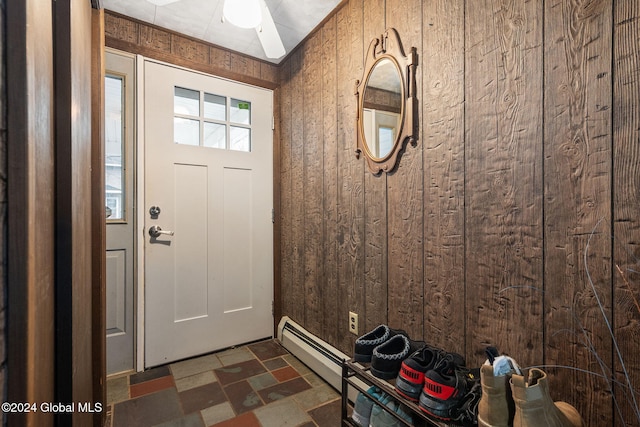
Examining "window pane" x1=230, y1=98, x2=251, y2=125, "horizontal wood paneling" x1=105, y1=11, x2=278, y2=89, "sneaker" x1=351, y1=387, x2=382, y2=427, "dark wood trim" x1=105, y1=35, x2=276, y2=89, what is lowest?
"sneaker" x1=351, y1=387, x2=382, y2=427

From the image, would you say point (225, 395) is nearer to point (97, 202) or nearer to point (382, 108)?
point (97, 202)

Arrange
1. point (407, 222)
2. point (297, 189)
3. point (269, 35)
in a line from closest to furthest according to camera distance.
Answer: point (407, 222), point (269, 35), point (297, 189)

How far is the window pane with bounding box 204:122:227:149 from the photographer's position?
7.05ft

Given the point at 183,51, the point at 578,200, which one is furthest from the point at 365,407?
the point at 183,51

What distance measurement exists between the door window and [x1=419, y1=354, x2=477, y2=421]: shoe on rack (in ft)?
6.32

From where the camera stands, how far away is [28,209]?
0.44m

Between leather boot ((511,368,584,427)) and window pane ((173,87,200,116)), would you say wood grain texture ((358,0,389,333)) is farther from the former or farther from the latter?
window pane ((173,87,200,116))

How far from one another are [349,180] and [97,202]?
1.18 m

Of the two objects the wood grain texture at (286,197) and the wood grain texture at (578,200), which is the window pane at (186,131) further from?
the wood grain texture at (578,200)

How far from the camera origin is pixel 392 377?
1057 millimetres

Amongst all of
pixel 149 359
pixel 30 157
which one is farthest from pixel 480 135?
pixel 149 359

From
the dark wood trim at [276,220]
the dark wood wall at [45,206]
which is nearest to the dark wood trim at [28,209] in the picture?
Result: the dark wood wall at [45,206]

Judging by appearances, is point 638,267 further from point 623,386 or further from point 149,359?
point 149,359

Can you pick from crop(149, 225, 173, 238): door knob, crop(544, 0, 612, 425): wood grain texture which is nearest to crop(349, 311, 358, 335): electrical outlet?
crop(544, 0, 612, 425): wood grain texture
